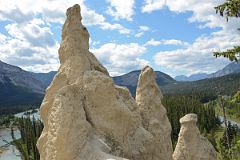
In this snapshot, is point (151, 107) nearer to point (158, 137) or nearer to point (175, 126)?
point (158, 137)

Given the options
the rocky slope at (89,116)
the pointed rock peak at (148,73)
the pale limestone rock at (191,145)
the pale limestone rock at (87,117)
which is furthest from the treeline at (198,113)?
the pale limestone rock at (87,117)

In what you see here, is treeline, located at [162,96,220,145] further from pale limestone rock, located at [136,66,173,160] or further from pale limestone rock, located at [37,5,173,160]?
pale limestone rock, located at [37,5,173,160]

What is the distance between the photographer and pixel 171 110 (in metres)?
79.5

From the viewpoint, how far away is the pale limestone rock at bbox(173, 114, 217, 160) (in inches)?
611

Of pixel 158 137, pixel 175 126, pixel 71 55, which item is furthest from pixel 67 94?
pixel 175 126

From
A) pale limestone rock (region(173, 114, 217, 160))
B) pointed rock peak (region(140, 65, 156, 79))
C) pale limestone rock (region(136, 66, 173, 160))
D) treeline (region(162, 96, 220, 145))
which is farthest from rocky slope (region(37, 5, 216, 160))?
treeline (region(162, 96, 220, 145))

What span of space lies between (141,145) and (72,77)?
306cm

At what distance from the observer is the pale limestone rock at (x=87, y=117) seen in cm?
1061

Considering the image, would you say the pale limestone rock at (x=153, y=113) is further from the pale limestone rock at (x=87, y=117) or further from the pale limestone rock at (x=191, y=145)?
the pale limestone rock at (x=191, y=145)

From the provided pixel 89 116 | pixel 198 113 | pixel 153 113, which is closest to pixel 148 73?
pixel 153 113

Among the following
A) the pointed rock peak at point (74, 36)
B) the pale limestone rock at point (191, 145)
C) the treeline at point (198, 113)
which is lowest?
the treeline at point (198, 113)

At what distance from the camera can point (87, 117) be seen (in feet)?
38.3

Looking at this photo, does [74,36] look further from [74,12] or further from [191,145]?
[191,145]

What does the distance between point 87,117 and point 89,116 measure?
66mm
